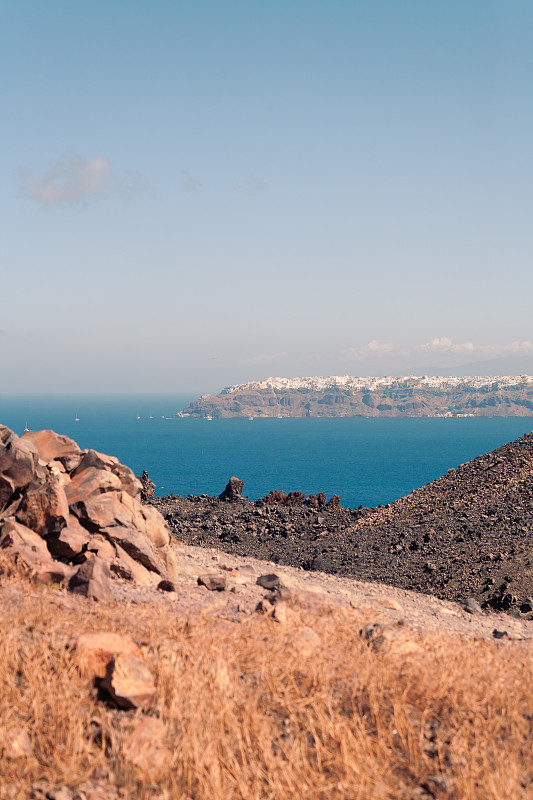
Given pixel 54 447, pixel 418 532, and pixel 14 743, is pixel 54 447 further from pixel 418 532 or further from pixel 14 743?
pixel 418 532

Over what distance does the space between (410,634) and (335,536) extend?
711 inches

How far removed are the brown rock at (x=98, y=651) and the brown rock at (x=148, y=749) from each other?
2.85ft

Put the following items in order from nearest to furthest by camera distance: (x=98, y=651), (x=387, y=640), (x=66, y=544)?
(x=98, y=651) → (x=387, y=640) → (x=66, y=544)

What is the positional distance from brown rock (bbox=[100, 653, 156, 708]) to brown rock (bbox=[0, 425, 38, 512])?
21.0 feet

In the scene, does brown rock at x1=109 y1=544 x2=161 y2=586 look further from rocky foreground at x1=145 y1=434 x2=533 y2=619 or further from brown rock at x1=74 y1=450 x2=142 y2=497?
rocky foreground at x1=145 y1=434 x2=533 y2=619

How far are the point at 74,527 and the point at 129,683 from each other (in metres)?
6.37

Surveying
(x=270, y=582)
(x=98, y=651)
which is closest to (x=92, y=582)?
(x=98, y=651)

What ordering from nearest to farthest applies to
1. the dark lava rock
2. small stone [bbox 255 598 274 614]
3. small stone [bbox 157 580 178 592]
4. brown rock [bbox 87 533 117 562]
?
small stone [bbox 255 598 274 614] → small stone [bbox 157 580 178 592] → brown rock [bbox 87 533 117 562] → the dark lava rock

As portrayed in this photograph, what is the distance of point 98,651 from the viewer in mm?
6031

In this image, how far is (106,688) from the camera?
5652mm

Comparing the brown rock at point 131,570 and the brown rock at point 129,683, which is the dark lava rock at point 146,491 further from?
the brown rock at point 129,683

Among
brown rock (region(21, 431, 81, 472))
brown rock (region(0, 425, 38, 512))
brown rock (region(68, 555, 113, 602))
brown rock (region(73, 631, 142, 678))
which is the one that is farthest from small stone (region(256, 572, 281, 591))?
brown rock (region(73, 631, 142, 678))

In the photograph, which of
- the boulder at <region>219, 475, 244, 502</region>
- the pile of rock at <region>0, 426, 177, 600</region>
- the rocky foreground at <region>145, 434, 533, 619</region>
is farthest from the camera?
the boulder at <region>219, 475, 244, 502</region>

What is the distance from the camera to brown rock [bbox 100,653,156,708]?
5527mm
